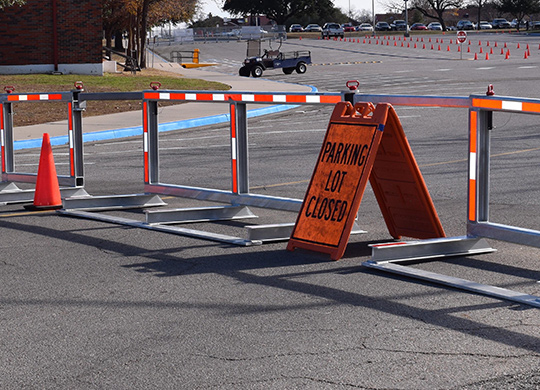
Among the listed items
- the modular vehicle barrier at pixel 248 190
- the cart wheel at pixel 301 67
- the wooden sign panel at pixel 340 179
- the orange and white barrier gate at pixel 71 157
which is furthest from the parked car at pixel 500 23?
the wooden sign panel at pixel 340 179

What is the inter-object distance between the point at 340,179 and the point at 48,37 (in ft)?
98.5

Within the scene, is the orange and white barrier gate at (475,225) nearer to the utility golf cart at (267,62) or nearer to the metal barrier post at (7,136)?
the metal barrier post at (7,136)

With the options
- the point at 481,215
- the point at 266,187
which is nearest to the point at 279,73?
the point at 266,187

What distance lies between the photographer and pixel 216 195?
9.27 meters

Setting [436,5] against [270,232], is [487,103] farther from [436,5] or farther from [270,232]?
[436,5]

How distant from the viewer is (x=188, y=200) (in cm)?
1053

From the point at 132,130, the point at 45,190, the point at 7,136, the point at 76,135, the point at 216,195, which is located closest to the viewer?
the point at 216,195

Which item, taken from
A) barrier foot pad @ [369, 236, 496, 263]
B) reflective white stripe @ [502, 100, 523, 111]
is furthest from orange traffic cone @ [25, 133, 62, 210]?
reflective white stripe @ [502, 100, 523, 111]

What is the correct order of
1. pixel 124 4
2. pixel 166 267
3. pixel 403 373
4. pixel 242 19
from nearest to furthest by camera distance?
pixel 403 373
pixel 166 267
pixel 124 4
pixel 242 19

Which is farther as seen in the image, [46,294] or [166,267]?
[166,267]

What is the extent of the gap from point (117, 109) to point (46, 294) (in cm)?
1800

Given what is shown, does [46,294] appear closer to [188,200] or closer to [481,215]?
[481,215]

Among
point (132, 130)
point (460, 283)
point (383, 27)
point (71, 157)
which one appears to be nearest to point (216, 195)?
point (71, 157)

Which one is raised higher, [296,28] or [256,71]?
[296,28]
